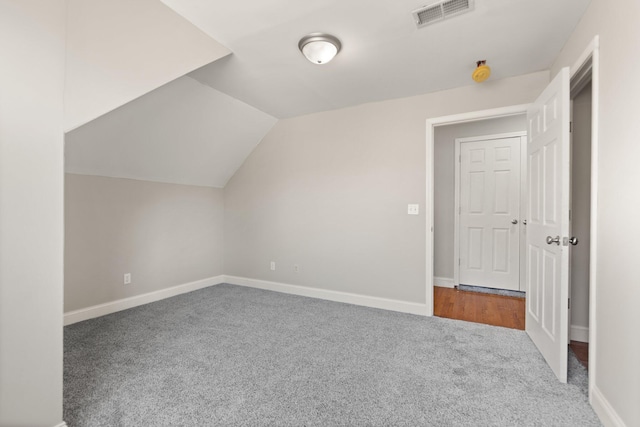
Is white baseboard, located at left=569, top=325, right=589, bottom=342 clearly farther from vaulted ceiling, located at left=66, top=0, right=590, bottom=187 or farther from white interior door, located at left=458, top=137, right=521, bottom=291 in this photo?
vaulted ceiling, located at left=66, top=0, right=590, bottom=187

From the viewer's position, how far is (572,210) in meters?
2.53

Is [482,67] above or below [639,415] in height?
above

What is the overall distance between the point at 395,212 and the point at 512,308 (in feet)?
5.77

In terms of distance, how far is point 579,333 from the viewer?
8.20 ft

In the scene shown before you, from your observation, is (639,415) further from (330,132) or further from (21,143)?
(330,132)

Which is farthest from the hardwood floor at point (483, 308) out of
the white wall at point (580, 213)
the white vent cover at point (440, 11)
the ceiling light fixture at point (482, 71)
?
the white vent cover at point (440, 11)

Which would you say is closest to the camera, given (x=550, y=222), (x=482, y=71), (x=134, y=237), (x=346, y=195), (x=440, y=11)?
(x=440, y=11)

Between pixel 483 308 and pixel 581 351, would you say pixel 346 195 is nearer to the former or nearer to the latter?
pixel 483 308

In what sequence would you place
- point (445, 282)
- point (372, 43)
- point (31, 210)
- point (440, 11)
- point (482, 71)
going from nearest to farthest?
1. point (31, 210)
2. point (440, 11)
3. point (372, 43)
4. point (482, 71)
5. point (445, 282)

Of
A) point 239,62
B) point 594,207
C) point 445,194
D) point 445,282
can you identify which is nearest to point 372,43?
point 239,62

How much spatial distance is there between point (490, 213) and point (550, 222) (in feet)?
7.45

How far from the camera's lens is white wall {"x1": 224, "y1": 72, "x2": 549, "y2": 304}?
3115mm

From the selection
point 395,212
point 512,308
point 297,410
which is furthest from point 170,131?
point 512,308

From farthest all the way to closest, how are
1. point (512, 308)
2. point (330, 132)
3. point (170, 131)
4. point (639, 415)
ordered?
point (330, 132), point (512, 308), point (170, 131), point (639, 415)
